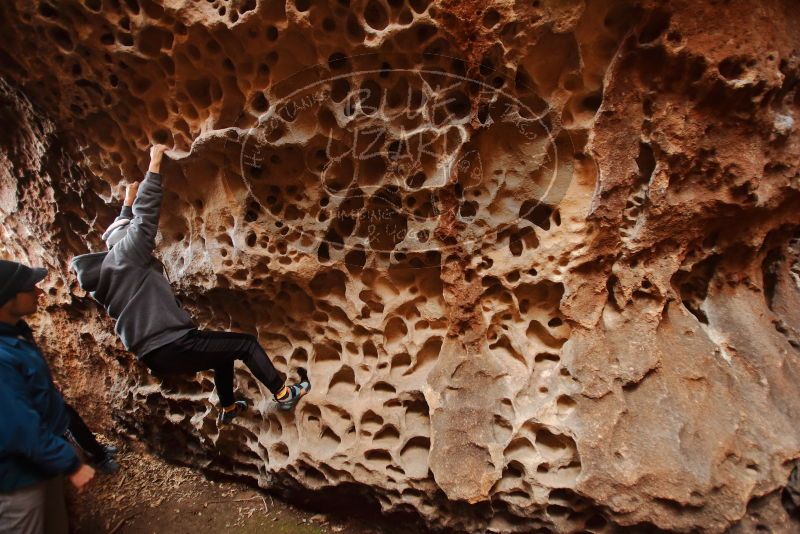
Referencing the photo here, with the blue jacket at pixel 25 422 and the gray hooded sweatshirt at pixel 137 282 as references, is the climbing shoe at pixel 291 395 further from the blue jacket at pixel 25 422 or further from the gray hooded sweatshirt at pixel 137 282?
the blue jacket at pixel 25 422

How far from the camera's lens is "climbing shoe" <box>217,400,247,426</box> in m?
2.50

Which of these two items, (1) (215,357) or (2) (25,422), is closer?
(2) (25,422)

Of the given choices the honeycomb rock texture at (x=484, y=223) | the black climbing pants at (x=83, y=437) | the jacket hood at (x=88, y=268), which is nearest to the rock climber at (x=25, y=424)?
the jacket hood at (x=88, y=268)

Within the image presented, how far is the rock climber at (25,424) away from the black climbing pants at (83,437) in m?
0.66

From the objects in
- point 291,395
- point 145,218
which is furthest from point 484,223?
point 145,218

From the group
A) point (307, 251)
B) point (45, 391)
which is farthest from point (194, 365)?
point (307, 251)

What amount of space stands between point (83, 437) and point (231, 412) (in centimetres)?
90

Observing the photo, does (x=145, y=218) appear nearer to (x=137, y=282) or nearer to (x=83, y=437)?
(x=137, y=282)

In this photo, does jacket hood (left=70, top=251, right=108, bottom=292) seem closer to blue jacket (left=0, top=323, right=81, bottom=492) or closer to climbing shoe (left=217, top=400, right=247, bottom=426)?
blue jacket (left=0, top=323, right=81, bottom=492)

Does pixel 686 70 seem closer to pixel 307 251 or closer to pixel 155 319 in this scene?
pixel 307 251

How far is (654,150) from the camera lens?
6.45ft

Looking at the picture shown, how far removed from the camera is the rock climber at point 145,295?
208 cm

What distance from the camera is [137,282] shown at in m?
2.10

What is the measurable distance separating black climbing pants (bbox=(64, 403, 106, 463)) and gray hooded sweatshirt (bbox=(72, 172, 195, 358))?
0.76 metres
